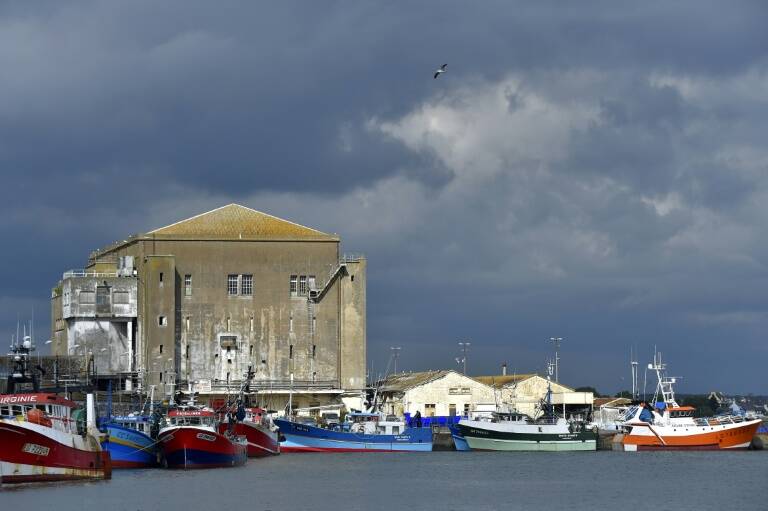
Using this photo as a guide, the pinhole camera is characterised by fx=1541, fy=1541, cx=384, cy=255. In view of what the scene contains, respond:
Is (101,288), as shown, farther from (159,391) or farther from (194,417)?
(194,417)

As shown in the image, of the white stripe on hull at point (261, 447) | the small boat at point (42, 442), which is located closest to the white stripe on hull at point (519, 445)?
the white stripe on hull at point (261, 447)

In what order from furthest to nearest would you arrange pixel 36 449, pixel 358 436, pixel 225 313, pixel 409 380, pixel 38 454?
1. pixel 409 380
2. pixel 225 313
3. pixel 358 436
4. pixel 38 454
5. pixel 36 449

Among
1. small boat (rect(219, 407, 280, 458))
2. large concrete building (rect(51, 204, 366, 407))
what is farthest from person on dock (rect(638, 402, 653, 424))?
small boat (rect(219, 407, 280, 458))

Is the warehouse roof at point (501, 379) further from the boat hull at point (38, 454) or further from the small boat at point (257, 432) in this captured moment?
the boat hull at point (38, 454)

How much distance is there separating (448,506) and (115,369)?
194ft

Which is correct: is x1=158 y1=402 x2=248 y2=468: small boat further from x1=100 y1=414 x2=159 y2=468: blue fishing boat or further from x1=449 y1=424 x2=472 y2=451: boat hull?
x1=449 y1=424 x2=472 y2=451: boat hull

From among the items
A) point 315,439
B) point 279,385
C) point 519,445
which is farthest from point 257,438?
point 279,385

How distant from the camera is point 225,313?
Answer: 121m

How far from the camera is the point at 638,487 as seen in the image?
73.5 m

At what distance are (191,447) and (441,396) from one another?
50016 mm

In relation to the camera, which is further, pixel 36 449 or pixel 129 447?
pixel 129 447

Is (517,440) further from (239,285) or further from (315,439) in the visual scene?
(239,285)

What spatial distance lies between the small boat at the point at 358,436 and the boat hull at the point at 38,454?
3734 centimetres

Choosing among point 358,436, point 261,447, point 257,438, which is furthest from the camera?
point 358,436
